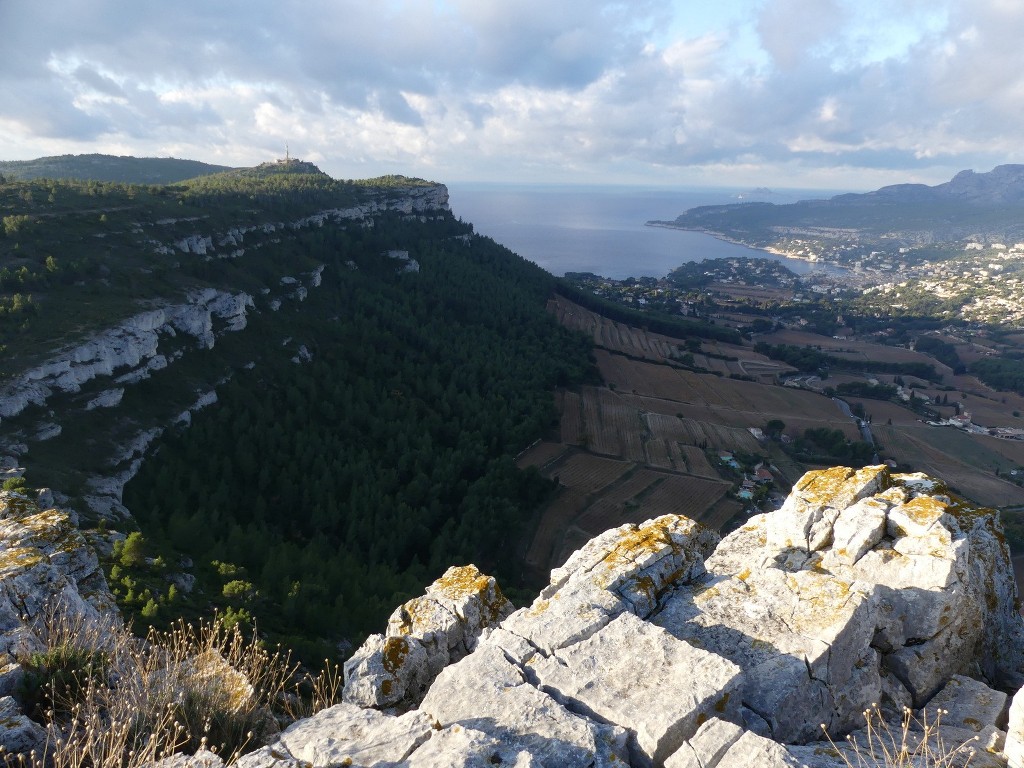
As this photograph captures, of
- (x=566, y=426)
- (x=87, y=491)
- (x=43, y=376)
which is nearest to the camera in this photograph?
(x=87, y=491)

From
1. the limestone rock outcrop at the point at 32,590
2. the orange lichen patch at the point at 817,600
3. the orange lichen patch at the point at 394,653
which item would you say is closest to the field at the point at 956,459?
the orange lichen patch at the point at 817,600

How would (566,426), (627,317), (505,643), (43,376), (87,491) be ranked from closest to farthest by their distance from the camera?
1. (505,643)
2. (87,491)
3. (43,376)
4. (566,426)
5. (627,317)

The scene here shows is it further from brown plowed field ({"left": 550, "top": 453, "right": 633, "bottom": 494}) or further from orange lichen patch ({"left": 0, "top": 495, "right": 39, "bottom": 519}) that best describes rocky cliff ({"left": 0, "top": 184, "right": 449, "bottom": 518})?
brown plowed field ({"left": 550, "top": 453, "right": 633, "bottom": 494})

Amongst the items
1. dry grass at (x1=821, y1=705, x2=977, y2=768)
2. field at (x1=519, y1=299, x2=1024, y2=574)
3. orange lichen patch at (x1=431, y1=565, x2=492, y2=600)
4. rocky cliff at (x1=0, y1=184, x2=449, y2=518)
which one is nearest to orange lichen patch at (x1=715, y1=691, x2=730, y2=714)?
dry grass at (x1=821, y1=705, x2=977, y2=768)

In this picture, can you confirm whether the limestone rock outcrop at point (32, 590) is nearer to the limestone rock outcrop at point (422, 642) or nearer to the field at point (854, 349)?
the limestone rock outcrop at point (422, 642)

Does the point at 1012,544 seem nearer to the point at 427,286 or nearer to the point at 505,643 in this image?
the point at 505,643

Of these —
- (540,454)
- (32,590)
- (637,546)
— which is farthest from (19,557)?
(540,454)

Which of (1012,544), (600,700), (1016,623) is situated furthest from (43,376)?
(1012,544)
